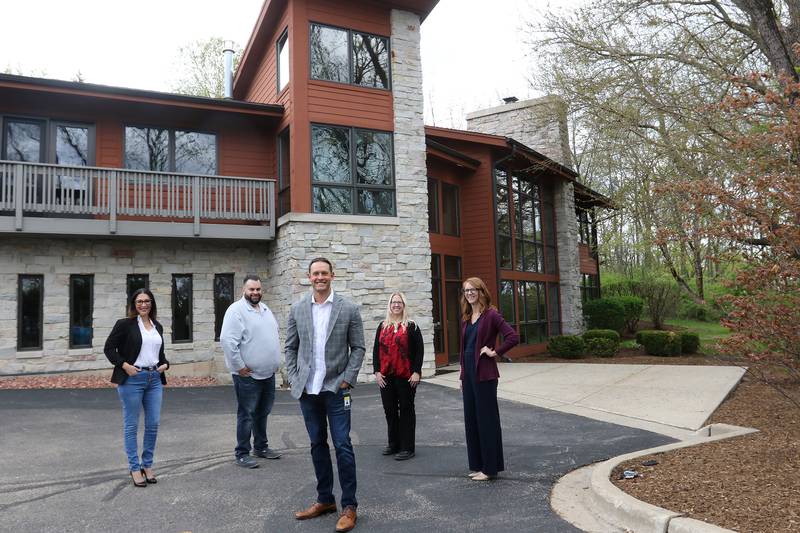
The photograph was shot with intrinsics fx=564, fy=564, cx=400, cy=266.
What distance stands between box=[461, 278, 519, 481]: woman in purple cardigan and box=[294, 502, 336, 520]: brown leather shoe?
1.51 m

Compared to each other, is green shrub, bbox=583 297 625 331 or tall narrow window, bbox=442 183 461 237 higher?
tall narrow window, bbox=442 183 461 237

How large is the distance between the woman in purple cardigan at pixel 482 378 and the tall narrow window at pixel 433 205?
990 centimetres

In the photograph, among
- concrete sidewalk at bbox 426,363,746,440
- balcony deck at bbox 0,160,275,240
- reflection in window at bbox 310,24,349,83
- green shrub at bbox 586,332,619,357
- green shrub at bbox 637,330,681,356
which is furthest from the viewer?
green shrub at bbox 586,332,619,357

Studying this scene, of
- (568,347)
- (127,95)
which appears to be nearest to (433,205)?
(568,347)

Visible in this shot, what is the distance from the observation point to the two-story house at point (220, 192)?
37.6ft

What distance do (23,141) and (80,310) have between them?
3.78 metres

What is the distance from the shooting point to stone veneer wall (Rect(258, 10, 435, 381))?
39.4 feet

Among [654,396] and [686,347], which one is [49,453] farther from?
[686,347]

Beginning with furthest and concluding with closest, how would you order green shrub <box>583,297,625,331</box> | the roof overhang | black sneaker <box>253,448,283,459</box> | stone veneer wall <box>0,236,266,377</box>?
green shrub <box>583,297,625,331</box> → stone veneer wall <box>0,236,266,377</box> → the roof overhang → black sneaker <box>253,448,283,459</box>

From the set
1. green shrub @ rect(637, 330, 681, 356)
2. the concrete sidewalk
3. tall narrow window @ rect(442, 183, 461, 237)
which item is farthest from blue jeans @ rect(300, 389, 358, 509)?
green shrub @ rect(637, 330, 681, 356)

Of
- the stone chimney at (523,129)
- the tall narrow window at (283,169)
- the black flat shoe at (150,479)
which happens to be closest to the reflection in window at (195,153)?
the tall narrow window at (283,169)

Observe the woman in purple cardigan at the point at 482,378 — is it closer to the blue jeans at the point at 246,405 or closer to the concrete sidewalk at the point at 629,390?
the blue jeans at the point at 246,405

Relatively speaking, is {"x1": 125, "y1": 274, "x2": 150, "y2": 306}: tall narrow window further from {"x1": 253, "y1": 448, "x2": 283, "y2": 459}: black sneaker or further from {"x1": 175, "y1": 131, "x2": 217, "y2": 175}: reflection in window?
{"x1": 253, "y1": 448, "x2": 283, "y2": 459}: black sneaker

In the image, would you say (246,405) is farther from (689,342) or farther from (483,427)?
(689,342)
